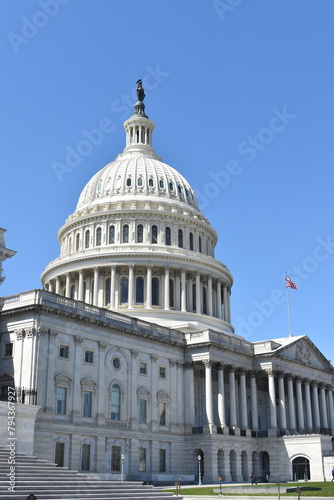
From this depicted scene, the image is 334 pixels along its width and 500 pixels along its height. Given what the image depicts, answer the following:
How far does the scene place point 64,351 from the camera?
61500 mm

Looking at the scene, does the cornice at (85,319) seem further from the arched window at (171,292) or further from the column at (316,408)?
the column at (316,408)

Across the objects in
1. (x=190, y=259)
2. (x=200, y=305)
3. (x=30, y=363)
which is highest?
(x=190, y=259)

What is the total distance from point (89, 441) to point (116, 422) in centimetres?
452

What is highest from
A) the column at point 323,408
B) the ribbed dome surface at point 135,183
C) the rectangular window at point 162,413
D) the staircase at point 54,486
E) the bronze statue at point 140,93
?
the bronze statue at point 140,93

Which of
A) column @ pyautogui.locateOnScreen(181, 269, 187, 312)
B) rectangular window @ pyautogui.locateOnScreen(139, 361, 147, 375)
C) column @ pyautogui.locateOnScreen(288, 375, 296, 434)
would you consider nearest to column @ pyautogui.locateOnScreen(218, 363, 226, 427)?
rectangular window @ pyautogui.locateOnScreen(139, 361, 147, 375)

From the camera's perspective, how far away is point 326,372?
100812 mm

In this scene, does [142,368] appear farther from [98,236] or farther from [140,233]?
[98,236]

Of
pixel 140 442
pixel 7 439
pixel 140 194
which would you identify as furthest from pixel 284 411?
pixel 7 439

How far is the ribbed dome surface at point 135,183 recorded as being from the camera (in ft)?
333

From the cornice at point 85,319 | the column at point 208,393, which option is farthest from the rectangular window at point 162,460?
the cornice at point 85,319

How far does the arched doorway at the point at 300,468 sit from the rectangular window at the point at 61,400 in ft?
111

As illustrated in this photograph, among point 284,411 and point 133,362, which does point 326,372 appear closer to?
point 284,411

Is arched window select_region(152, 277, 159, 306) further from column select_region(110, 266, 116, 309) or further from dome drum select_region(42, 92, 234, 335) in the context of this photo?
column select_region(110, 266, 116, 309)

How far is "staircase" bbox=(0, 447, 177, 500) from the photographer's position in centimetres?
3509
